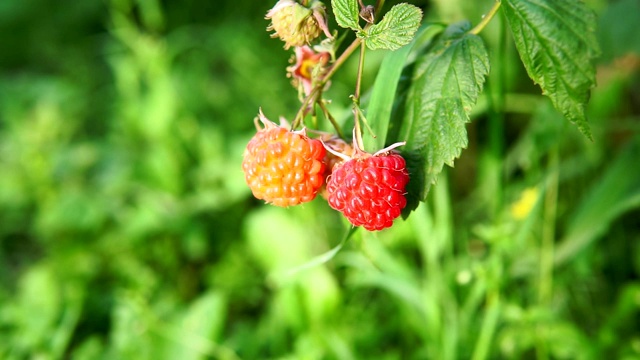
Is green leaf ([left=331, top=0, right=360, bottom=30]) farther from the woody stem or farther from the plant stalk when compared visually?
the plant stalk

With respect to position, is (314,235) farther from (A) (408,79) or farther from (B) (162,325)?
(A) (408,79)

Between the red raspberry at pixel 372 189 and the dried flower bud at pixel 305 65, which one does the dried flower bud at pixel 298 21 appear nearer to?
the dried flower bud at pixel 305 65

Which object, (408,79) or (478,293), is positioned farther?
(478,293)

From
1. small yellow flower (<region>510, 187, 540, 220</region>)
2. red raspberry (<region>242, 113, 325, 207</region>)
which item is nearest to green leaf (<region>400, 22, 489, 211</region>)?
red raspberry (<region>242, 113, 325, 207</region>)

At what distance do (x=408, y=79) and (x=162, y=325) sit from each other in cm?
95

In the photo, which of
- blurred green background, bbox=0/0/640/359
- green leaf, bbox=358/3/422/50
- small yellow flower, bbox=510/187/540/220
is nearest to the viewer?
green leaf, bbox=358/3/422/50

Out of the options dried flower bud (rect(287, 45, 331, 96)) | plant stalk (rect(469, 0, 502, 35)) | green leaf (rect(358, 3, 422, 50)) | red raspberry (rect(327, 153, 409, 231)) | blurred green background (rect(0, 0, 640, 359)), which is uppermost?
green leaf (rect(358, 3, 422, 50))

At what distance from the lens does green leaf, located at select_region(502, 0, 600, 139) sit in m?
0.87

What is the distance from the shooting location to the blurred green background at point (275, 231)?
4.91 feet

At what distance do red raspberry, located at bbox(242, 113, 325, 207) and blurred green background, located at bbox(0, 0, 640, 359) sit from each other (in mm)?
142

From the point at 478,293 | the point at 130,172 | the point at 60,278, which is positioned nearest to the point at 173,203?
the point at 130,172

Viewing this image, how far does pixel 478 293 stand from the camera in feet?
4.65

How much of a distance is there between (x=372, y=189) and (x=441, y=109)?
147 mm

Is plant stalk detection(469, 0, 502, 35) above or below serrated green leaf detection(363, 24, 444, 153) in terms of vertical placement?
above
